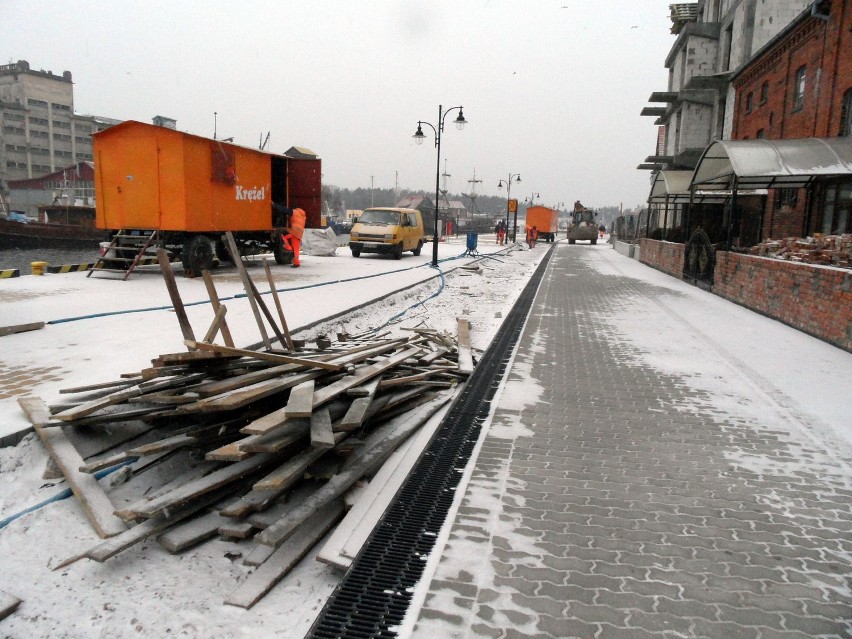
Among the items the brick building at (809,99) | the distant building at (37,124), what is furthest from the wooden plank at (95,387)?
the distant building at (37,124)

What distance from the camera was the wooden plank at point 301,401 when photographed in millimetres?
3721

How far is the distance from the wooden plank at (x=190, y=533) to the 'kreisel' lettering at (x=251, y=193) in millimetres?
14033

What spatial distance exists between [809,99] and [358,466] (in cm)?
2318

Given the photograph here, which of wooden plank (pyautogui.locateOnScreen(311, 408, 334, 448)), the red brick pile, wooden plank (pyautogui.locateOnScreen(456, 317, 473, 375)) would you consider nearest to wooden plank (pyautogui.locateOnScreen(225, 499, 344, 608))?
wooden plank (pyautogui.locateOnScreen(311, 408, 334, 448))

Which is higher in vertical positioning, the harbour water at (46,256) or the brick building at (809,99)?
the brick building at (809,99)

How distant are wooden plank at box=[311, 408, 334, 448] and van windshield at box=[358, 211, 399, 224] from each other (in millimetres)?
20781

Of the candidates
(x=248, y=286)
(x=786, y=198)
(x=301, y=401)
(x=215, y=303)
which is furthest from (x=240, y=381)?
(x=786, y=198)

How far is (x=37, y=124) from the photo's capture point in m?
94.1

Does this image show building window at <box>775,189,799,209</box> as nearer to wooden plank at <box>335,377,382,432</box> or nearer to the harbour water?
wooden plank at <box>335,377,382,432</box>

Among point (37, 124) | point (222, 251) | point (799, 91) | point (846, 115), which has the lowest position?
point (222, 251)

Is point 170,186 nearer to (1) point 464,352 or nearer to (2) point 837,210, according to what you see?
(1) point 464,352

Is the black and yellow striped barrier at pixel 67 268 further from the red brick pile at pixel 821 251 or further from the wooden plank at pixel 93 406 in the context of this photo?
the red brick pile at pixel 821 251

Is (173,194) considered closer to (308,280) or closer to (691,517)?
(308,280)

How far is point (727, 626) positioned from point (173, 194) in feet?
47.1
